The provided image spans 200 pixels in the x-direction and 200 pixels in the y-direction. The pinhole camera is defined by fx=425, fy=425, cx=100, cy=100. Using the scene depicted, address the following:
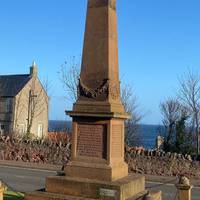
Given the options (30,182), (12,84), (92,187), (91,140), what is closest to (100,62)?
(91,140)

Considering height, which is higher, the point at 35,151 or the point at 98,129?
the point at 98,129

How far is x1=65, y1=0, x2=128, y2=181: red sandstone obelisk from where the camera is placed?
9.77 metres

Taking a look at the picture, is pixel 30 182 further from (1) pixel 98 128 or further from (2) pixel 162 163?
(1) pixel 98 128

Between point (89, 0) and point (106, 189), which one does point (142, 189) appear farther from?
point (89, 0)

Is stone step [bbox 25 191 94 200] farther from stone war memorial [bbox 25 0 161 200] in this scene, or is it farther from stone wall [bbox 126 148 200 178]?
stone wall [bbox 126 148 200 178]

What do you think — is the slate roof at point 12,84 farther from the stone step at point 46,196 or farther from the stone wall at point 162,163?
the stone step at point 46,196

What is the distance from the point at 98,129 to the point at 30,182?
7940mm

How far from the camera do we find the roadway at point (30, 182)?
15.2 m

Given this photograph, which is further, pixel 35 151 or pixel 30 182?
pixel 35 151

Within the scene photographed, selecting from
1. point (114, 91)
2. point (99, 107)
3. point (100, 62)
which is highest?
point (100, 62)

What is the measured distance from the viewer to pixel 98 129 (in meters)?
9.88

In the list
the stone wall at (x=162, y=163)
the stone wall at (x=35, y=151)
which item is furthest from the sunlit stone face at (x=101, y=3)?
the stone wall at (x=35, y=151)

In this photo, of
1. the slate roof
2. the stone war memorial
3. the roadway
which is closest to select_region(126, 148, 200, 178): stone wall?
the roadway

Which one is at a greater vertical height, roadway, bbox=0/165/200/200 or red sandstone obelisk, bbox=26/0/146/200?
red sandstone obelisk, bbox=26/0/146/200
